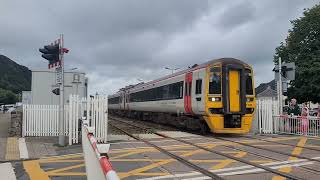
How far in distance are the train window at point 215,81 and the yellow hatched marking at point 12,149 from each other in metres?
7.64

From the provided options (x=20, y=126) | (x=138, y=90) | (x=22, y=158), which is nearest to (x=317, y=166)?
(x=22, y=158)

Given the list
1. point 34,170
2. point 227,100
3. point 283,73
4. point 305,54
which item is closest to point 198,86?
point 227,100

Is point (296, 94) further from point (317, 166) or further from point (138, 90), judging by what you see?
point (317, 166)

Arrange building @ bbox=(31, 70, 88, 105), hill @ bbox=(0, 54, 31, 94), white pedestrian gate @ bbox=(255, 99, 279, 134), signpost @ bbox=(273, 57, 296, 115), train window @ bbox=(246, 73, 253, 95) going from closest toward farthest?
train window @ bbox=(246, 73, 253, 95), white pedestrian gate @ bbox=(255, 99, 279, 134), signpost @ bbox=(273, 57, 296, 115), building @ bbox=(31, 70, 88, 105), hill @ bbox=(0, 54, 31, 94)

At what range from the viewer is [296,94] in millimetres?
48281

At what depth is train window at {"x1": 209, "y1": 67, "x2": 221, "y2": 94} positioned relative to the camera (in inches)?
814

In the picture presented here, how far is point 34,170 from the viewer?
12375 millimetres

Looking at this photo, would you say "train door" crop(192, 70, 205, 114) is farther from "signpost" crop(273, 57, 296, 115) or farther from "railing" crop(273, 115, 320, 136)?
"signpost" crop(273, 57, 296, 115)

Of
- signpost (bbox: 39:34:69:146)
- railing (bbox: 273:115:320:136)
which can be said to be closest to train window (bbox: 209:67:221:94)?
railing (bbox: 273:115:320:136)

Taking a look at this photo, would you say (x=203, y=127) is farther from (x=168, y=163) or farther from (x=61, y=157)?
(x=168, y=163)

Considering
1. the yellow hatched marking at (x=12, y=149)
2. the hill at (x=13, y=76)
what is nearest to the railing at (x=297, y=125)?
the yellow hatched marking at (x=12, y=149)

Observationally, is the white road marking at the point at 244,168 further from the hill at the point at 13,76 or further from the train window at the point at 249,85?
the hill at the point at 13,76

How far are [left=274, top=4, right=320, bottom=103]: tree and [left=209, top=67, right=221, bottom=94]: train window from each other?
1071 inches

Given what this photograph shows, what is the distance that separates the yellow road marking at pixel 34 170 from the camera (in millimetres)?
11337
